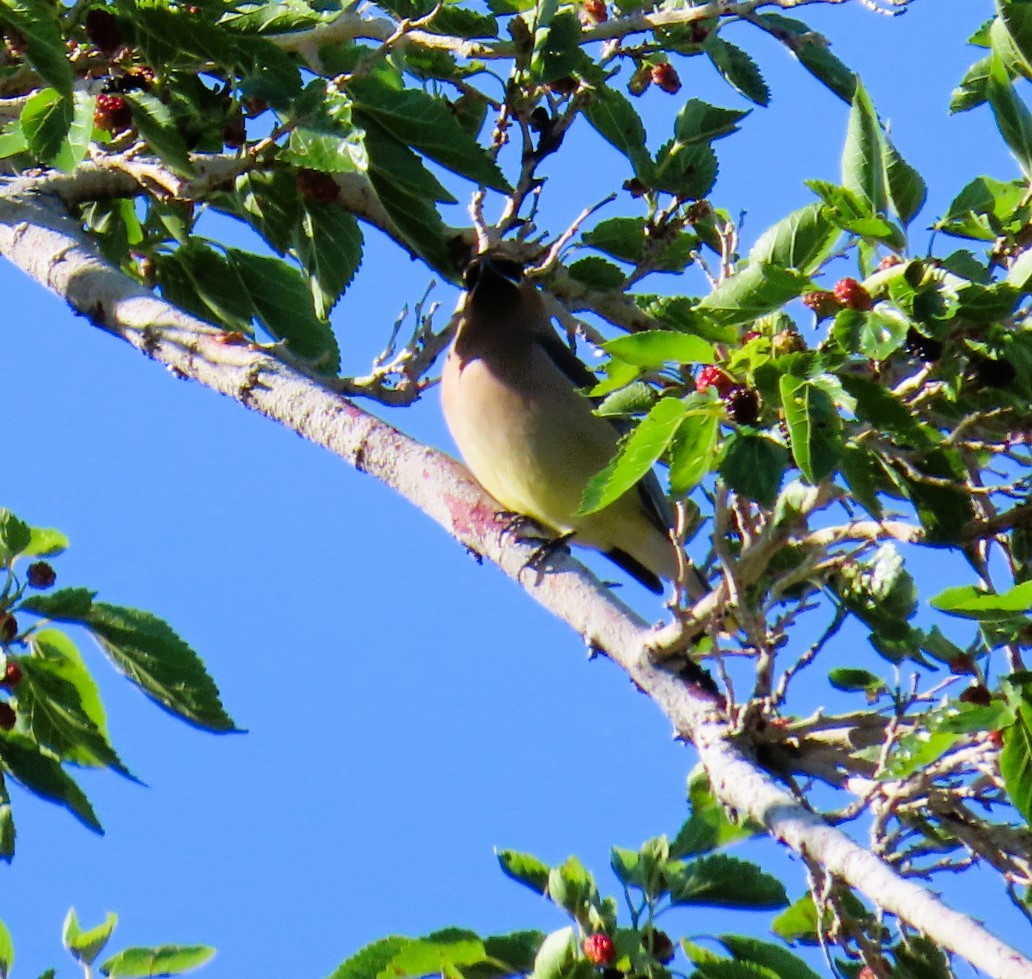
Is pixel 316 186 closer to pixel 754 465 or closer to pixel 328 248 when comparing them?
pixel 328 248

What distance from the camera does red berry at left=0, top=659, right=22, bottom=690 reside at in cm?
344

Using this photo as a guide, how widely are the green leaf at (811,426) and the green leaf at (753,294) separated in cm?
15

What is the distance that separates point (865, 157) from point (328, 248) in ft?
5.81

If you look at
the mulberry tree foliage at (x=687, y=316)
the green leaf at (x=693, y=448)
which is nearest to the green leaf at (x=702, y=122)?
the mulberry tree foliage at (x=687, y=316)

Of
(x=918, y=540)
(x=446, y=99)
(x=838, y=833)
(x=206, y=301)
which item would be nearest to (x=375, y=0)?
(x=446, y=99)

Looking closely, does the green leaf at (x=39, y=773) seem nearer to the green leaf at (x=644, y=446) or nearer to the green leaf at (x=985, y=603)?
the green leaf at (x=644, y=446)

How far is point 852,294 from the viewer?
8.32 feet

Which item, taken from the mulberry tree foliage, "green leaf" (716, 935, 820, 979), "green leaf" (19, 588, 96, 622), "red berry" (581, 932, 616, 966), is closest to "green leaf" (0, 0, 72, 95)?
the mulberry tree foliage

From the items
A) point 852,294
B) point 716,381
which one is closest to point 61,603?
point 716,381

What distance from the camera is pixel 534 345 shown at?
5.41m

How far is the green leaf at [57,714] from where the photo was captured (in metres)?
3.50

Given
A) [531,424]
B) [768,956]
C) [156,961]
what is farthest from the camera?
[531,424]

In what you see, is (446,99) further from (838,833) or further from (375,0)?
(838,833)

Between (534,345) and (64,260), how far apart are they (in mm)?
2001
